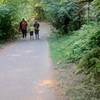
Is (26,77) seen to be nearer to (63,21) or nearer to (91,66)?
(91,66)

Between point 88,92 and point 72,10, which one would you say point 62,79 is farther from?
point 72,10

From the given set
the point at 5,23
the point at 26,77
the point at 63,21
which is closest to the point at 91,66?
the point at 26,77

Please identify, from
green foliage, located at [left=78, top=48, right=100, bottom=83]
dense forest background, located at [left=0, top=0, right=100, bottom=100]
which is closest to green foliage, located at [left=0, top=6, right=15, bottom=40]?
dense forest background, located at [left=0, top=0, right=100, bottom=100]

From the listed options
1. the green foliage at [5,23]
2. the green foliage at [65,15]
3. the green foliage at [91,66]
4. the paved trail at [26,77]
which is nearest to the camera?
the paved trail at [26,77]

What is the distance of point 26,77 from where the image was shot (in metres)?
12.5

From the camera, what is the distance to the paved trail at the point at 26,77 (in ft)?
32.8

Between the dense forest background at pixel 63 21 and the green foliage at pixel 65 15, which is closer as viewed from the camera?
the dense forest background at pixel 63 21

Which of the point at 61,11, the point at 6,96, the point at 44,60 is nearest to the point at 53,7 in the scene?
the point at 61,11

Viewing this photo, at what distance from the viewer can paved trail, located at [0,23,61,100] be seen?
10000mm

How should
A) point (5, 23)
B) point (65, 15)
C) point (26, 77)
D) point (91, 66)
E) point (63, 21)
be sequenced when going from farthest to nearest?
point (63, 21) < point (65, 15) < point (5, 23) < point (26, 77) < point (91, 66)

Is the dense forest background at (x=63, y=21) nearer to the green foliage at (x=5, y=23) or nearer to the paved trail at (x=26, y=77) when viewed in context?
the green foliage at (x=5, y=23)

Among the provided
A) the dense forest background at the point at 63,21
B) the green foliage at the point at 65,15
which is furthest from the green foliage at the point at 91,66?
the green foliage at the point at 65,15

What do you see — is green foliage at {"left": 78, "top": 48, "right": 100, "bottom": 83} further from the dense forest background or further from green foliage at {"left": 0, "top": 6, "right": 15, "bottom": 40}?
green foliage at {"left": 0, "top": 6, "right": 15, "bottom": 40}

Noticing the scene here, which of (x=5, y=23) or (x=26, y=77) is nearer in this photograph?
(x=26, y=77)
